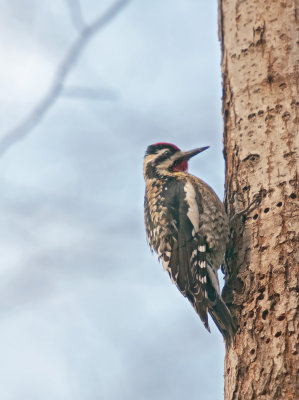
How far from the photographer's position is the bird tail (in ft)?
10.1

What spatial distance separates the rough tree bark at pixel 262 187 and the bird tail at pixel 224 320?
42mm

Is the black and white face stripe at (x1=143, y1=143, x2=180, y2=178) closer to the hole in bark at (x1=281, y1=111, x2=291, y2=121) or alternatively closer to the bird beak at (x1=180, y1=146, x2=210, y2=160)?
the bird beak at (x1=180, y1=146, x2=210, y2=160)

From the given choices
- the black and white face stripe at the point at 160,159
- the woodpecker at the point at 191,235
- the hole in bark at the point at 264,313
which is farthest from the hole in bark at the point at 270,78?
the hole in bark at the point at 264,313

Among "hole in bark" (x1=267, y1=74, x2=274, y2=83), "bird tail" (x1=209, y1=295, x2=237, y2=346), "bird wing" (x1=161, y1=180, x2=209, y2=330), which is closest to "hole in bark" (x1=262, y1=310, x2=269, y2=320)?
"bird tail" (x1=209, y1=295, x2=237, y2=346)

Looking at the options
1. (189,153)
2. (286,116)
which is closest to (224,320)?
(286,116)

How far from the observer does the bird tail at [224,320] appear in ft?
10.1

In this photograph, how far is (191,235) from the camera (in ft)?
12.6

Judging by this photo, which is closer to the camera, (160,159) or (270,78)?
(270,78)

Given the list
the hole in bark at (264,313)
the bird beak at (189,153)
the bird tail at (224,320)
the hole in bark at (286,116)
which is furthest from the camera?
the bird beak at (189,153)

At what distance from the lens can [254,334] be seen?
2896 millimetres

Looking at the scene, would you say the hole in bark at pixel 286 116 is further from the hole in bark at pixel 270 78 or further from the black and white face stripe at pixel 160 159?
the black and white face stripe at pixel 160 159

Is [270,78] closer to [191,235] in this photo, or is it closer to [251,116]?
[251,116]

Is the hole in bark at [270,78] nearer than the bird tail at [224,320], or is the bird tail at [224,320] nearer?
the bird tail at [224,320]

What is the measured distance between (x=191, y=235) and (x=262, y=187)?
0.64 meters
